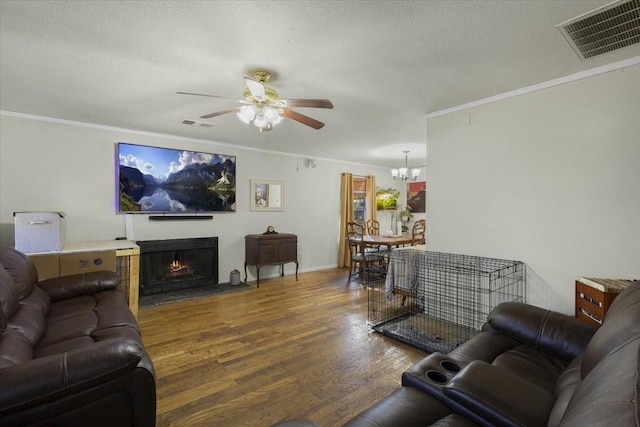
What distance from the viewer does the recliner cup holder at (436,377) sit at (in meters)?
1.33

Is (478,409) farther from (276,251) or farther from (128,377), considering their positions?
(276,251)

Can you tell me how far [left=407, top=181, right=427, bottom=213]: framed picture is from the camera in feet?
25.2

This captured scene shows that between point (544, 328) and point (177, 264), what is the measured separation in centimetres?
459

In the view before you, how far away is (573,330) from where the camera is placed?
168 cm

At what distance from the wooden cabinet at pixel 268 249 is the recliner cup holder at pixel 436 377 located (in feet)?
12.7

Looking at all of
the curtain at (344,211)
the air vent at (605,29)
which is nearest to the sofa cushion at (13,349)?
the air vent at (605,29)

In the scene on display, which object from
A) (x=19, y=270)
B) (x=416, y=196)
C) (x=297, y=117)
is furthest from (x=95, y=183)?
(x=416, y=196)

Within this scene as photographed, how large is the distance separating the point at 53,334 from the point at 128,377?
102 cm

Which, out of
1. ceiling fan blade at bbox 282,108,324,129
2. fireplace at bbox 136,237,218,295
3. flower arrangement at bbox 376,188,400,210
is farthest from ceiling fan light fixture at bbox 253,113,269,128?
flower arrangement at bbox 376,188,400,210

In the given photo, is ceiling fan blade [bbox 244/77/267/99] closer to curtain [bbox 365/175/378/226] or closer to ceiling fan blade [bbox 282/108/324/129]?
ceiling fan blade [bbox 282/108/324/129]

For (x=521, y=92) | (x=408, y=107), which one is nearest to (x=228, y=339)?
(x=408, y=107)

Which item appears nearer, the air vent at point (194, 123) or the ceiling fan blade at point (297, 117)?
the ceiling fan blade at point (297, 117)

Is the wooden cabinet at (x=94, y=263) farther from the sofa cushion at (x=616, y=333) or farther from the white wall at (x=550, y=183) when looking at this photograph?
the sofa cushion at (x=616, y=333)

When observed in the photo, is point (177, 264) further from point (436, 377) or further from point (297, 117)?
point (436, 377)
